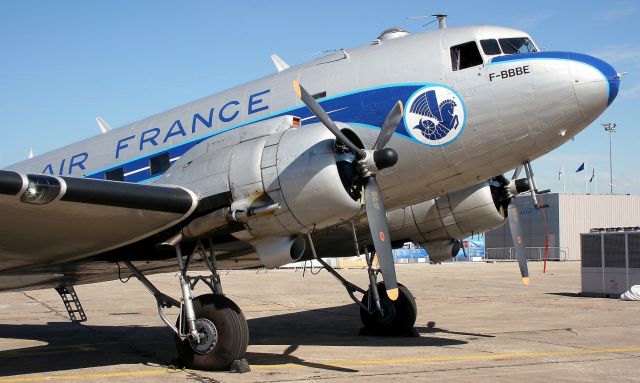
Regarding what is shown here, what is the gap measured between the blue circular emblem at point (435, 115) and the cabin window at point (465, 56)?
1.61 feet

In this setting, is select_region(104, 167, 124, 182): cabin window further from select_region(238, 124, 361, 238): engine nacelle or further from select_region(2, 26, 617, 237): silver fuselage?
select_region(238, 124, 361, 238): engine nacelle

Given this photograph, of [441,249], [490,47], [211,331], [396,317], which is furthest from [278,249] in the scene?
[441,249]

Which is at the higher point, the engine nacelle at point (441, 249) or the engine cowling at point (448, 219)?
the engine cowling at point (448, 219)

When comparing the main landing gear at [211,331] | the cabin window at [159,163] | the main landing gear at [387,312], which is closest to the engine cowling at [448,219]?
the main landing gear at [387,312]

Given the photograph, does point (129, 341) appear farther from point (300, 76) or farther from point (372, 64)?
point (372, 64)

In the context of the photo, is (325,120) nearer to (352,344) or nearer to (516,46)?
(516,46)

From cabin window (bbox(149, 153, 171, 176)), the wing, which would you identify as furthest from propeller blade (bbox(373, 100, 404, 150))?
cabin window (bbox(149, 153, 171, 176))

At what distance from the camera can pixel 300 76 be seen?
11.8 meters

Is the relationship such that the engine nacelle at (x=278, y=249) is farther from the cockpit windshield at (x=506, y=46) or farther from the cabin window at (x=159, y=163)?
the cockpit windshield at (x=506, y=46)

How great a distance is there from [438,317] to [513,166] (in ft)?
27.0

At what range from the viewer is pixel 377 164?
9.70m

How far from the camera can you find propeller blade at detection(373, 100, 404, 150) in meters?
9.82

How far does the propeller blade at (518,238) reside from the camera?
1333 centimetres

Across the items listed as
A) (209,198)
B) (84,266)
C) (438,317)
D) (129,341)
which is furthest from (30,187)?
(438,317)
